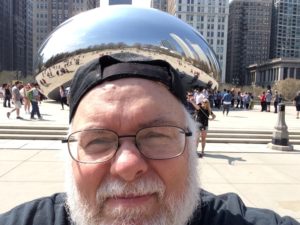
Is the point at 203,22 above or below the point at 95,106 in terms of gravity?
above

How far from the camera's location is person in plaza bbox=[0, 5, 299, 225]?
1251 millimetres

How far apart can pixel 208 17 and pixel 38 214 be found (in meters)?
128

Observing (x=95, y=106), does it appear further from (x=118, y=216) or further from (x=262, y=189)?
(x=262, y=189)

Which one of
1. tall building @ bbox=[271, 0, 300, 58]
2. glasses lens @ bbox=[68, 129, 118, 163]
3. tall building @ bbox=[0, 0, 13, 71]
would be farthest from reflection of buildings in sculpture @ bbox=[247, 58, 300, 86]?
glasses lens @ bbox=[68, 129, 118, 163]

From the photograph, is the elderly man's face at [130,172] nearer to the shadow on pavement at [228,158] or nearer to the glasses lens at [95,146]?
the glasses lens at [95,146]

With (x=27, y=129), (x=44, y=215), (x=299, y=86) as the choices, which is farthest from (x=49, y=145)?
(x=299, y=86)

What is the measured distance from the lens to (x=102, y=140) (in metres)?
1.33

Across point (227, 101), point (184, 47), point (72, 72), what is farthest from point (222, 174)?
point (72, 72)

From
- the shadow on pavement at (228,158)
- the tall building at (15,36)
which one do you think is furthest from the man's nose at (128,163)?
the tall building at (15,36)

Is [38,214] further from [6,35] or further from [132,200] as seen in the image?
[6,35]

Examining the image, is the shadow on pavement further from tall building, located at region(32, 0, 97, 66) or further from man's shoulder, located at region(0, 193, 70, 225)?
tall building, located at region(32, 0, 97, 66)

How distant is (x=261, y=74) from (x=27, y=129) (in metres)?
119

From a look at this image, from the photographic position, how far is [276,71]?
358 ft

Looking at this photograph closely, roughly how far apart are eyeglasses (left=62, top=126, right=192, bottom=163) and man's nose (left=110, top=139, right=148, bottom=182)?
0.07 feet
